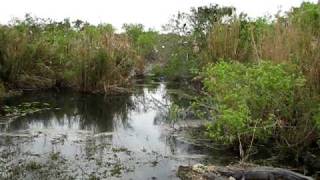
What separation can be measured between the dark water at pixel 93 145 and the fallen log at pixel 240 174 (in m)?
0.33

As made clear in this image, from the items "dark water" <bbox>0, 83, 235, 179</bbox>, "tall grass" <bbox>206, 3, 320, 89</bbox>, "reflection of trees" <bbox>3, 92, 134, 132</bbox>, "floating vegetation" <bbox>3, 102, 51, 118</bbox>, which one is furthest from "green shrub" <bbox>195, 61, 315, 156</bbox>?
"floating vegetation" <bbox>3, 102, 51, 118</bbox>

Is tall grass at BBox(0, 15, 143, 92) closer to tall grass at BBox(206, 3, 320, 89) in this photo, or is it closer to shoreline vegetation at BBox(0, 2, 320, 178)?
shoreline vegetation at BBox(0, 2, 320, 178)

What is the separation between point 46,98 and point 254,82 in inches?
325

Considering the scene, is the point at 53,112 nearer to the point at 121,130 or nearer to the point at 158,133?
the point at 121,130

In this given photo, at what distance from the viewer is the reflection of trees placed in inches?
403

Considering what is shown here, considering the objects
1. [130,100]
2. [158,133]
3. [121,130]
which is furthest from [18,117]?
[130,100]

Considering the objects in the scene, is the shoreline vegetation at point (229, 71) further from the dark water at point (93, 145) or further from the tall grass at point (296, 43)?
the dark water at point (93, 145)

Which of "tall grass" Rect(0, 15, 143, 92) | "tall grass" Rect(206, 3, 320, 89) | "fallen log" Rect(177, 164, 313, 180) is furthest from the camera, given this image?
"tall grass" Rect(0, 15, 143, 92)

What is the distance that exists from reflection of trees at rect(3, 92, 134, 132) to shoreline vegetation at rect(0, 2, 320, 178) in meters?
0.91

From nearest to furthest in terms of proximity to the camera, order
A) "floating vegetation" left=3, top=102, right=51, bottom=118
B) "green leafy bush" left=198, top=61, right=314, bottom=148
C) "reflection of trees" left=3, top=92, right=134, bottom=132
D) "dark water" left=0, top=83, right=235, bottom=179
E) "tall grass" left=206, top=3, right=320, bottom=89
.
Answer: "dark water" left=0, top=83, right=235, bottom=179
"green leafy bush" left=198, top=61, right=314, bottom=148
"tall grass" left=206, top=3, right=320, bottom=89
"reflection of trees" left=3, top=92, right=134, bottom=132
"floating vegetation" left=3, top=102, right=51, bottom=118

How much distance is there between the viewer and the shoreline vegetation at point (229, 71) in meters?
7.45

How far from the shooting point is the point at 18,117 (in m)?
10.6

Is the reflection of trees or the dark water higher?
the reflection of trees

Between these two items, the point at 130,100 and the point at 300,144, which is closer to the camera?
the point at 300,144
